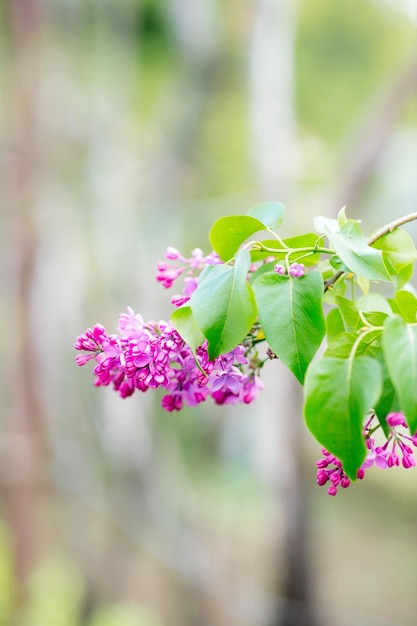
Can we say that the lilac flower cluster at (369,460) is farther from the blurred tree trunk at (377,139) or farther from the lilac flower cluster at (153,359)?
the blurred tree trunk at (377,139)

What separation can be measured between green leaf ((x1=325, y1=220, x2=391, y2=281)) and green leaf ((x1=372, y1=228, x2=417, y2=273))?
0.16 ft

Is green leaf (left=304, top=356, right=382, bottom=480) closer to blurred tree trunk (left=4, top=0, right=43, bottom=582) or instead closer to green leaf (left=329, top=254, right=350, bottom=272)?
green leaf (left=329, top=254, right=350, bottom=272)

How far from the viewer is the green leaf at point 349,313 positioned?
52 cm

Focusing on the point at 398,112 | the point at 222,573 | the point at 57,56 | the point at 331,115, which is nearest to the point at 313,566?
the point at 222,573

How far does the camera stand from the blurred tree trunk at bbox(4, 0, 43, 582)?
12.9 ft

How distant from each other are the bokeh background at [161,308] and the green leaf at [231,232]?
2248mm

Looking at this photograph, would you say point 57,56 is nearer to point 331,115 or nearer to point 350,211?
point 331,115

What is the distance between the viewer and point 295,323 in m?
0.48

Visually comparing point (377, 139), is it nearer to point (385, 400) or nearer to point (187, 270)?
point (187, 270)

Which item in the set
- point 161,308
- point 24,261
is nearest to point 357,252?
point 24,261

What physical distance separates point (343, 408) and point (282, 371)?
246 centimetres

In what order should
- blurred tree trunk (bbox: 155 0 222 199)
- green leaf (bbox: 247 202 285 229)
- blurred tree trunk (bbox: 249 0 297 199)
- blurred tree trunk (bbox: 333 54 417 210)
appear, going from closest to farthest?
green leaf (bbox: 247 202 285 229) < blurred tree trunk (bbox: 333 54 417 210) < blurred tree trunk (bbox: 249 0 297 199) < blurred tree trunk (bbox: 155 0 222 199)

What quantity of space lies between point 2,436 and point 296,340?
4.44m

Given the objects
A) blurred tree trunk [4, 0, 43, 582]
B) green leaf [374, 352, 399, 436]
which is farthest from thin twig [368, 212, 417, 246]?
blurred tree trunk [4, 0, 43, 582]
